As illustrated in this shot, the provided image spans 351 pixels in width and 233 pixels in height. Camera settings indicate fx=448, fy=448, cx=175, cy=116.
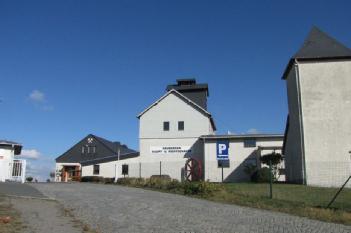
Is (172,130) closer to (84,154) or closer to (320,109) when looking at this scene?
(84,154)

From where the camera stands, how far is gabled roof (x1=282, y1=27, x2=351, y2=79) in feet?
105

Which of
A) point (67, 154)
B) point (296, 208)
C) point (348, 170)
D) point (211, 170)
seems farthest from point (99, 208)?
point (67, 154)

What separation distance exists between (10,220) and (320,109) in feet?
80.7

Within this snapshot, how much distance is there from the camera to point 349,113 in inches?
1206

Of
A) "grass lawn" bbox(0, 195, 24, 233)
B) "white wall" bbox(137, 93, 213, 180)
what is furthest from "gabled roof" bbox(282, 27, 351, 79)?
"grass lawn" bbox(0, 195, 24, 233)

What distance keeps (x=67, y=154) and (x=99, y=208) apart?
52.6m

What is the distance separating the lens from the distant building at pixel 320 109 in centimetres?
3008

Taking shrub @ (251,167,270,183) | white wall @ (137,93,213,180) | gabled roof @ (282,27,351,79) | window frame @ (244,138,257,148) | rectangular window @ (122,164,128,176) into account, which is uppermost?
gabled roof @ (282,27,351,79)

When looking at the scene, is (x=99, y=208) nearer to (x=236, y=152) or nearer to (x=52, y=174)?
(x=236, y=152)

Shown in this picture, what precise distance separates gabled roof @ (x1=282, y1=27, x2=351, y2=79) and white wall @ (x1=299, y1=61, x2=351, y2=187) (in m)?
0.49

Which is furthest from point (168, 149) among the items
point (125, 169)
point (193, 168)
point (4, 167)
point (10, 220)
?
point (10, 220)

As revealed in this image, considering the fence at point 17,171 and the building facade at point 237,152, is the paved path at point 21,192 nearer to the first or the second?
the fence at point 17,171

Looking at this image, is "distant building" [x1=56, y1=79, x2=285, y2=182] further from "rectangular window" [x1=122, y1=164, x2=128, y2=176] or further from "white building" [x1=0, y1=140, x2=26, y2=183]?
"white building" [x1=0, y1=140, x2=26, y2=183]

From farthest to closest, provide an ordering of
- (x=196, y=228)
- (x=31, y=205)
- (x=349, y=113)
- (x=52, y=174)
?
1. (x=52, y=174)
2. (x=349, y=113)
3. (x=31, y=205)
4. (x=196, y=228)
